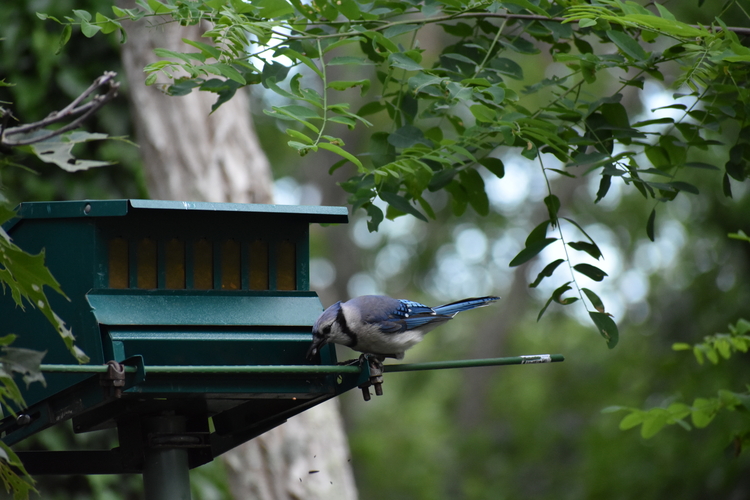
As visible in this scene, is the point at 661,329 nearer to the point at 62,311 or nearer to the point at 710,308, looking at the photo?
the point at 710,308

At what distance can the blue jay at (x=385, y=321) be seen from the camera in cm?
333

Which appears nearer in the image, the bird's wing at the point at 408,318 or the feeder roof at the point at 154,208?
the feeder roof at the point at 154,208

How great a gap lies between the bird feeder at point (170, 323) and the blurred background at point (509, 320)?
0.38 metres

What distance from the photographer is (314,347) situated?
121 inches

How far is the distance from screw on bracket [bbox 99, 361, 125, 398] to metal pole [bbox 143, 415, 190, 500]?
0.61 m

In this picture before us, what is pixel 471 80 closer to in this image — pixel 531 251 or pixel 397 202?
pixel 397 202

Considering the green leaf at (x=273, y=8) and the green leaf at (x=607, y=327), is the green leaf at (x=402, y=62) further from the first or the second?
the green leaf at (x=607, y=327)

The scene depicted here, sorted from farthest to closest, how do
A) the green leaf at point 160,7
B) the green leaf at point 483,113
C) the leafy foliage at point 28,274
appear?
the green leaf at point 483,113 < the green leaf at point 160,7 < the leafy foliage at point 28,274

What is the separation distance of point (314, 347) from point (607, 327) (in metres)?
1.10

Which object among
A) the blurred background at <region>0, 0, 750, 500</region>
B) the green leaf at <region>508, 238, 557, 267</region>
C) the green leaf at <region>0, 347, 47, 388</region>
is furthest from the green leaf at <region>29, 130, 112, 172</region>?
the green leaf at <region>508, 238, 557, 267</region>

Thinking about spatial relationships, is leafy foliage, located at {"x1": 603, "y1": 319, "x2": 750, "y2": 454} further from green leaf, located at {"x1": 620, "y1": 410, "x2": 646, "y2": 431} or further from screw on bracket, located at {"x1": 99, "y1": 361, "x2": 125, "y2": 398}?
screw on bracket, located at {"x1": 99, "y1": 361, "x2": 125, "y2": 398}

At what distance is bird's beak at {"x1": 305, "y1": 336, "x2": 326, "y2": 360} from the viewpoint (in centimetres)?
306

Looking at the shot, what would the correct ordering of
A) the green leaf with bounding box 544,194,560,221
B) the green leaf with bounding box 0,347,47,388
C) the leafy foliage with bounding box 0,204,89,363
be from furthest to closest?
the green leaf with bounding box 544,194,560,221, the leafy foliage with bounding box 0,204,89,363, the green leaf with bounding box 0,347,47,388

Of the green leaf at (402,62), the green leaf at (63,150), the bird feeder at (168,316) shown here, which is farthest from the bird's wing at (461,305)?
the green leaf at (63,150)
